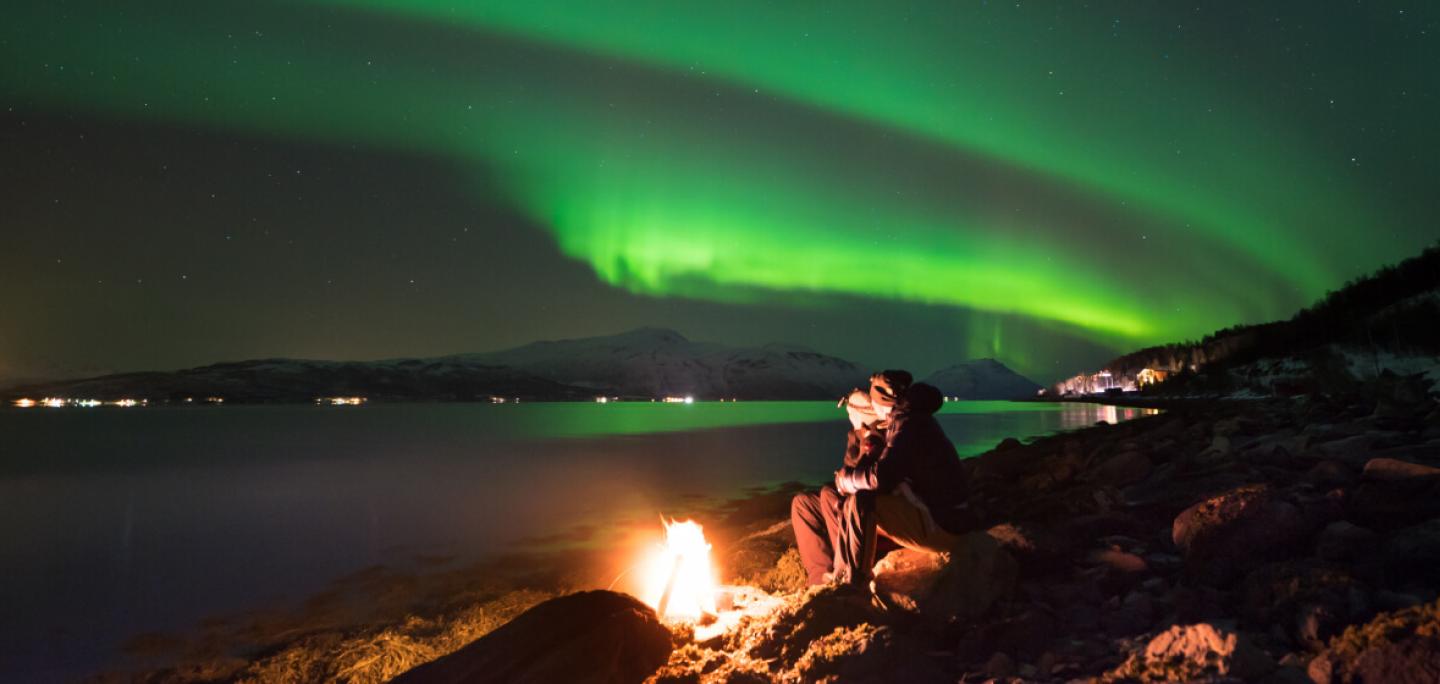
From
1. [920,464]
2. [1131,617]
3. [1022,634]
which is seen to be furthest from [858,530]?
[1131,617]

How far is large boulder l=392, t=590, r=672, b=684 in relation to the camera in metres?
5.68

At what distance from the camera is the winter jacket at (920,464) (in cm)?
647

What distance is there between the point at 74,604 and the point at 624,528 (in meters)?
12.0

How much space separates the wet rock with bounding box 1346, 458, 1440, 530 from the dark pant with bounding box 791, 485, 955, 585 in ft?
12.9

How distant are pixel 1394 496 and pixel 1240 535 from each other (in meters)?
1.86

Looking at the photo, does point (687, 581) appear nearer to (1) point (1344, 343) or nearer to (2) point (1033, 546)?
(2) point (1033, 546)

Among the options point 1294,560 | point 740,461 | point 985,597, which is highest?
point 1294,560

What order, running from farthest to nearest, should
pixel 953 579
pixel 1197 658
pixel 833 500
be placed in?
1. pixel 833 500
2. pixel 953 579
3. pixel 1197 658

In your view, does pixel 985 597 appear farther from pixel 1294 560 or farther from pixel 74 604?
pixel 74 604

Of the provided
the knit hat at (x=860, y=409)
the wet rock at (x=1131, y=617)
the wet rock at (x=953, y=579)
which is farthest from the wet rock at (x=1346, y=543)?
Result: the knit hat at (x=860, y=409)

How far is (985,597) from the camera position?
20.4 ft

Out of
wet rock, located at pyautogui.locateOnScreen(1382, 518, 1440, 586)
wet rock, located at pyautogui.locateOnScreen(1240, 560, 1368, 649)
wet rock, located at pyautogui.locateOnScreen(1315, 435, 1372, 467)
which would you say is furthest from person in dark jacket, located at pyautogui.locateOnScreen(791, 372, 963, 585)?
wet rock, located at pyautogui.locateOnScreen(1315, 435, 1372, 467)

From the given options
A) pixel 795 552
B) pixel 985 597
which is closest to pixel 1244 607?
pixel 985 597

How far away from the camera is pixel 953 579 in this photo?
6.24 metres
